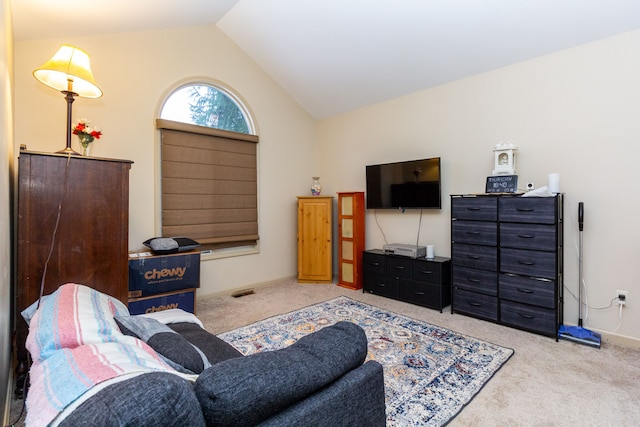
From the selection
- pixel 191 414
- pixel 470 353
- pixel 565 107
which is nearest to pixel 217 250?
pixel 470 353

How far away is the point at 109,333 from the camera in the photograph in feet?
3.43

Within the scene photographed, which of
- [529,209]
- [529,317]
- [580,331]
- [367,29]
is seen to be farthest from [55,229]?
[580,331]

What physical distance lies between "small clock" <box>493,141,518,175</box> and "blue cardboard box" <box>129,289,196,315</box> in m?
3.46

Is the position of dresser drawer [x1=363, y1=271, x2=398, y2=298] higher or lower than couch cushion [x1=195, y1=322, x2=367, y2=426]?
lower

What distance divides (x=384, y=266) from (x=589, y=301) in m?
2.04

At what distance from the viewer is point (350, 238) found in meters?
4.73

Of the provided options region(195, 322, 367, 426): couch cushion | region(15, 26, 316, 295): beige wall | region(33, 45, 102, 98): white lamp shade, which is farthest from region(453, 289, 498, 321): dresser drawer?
region(33, 45, 102, 98): white lamp shade

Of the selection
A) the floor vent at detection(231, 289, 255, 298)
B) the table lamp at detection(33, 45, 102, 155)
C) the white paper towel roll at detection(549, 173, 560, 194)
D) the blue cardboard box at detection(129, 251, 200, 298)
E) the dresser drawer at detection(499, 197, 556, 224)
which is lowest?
the floor vent at detection(231, 289, 255, 298)

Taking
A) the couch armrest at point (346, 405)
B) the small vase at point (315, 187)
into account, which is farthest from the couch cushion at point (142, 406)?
the small vase at point (315, 187)

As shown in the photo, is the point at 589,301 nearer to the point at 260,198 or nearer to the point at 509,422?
the point at 509,422

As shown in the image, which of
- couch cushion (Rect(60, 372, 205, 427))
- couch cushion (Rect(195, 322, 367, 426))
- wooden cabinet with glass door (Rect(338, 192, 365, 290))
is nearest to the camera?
couch cushion (Rect(60, 372, 205, 427))

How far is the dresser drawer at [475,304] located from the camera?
10.6 feet

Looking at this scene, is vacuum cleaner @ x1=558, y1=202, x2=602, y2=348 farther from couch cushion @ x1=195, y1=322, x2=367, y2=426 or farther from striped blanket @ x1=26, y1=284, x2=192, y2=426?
striped blanket @ x1=26, y1=284, x2=192, y2=426

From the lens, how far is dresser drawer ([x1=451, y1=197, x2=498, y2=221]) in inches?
126
